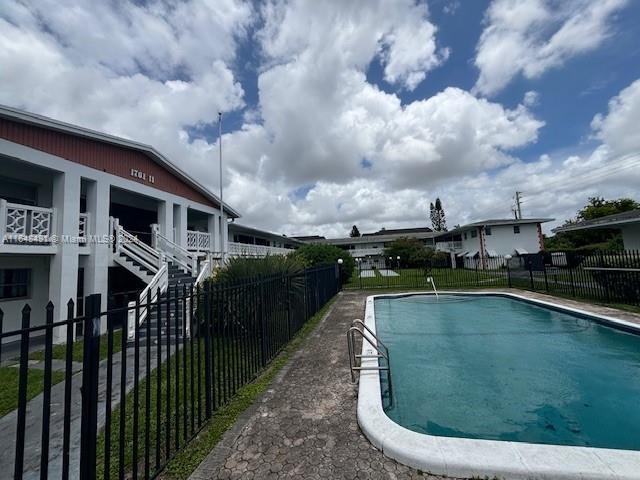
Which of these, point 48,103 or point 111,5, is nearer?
point 111,5

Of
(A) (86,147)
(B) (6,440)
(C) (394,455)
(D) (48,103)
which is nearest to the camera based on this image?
(C) (394,455)

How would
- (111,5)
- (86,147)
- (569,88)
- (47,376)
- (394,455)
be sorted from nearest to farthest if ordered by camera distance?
(47,376)
(394,455)
(111,5)
(86,147)
(569,88)

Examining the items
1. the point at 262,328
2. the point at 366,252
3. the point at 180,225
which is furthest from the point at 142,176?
the point at 366,252

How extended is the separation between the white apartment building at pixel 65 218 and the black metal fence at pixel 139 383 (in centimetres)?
305

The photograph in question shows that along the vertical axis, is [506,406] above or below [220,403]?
below

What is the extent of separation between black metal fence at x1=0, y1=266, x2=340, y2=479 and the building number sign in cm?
751

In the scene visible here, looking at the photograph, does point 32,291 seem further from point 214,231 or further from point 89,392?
point 89,392


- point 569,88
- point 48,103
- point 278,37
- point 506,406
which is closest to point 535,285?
point 569,88

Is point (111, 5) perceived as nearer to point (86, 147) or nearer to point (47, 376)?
point (86, 147)

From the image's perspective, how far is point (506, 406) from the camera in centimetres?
501

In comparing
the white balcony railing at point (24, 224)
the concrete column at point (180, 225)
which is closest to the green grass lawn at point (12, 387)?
the white balcony railing at point (24, 224)

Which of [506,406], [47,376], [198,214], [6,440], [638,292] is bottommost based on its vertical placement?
[506,406]

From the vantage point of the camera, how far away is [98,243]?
36.3 ft

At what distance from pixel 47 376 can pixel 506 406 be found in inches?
235
